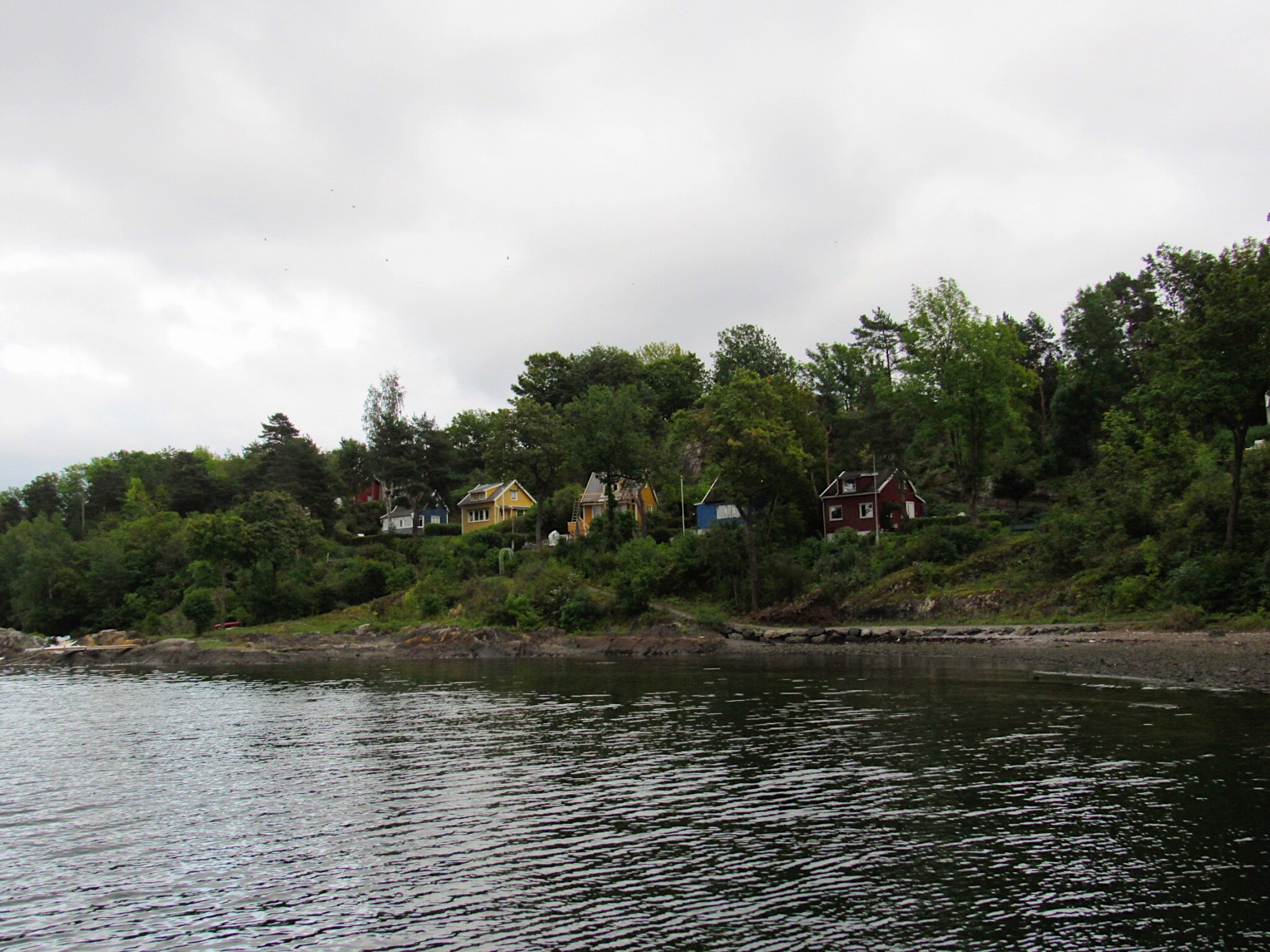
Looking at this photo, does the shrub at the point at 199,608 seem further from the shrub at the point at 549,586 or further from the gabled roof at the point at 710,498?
the gabled roof at the point at 710,498

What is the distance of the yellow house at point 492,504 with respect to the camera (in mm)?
107500

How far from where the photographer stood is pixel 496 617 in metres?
71.1

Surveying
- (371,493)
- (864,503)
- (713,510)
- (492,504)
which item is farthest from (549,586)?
(371,493)

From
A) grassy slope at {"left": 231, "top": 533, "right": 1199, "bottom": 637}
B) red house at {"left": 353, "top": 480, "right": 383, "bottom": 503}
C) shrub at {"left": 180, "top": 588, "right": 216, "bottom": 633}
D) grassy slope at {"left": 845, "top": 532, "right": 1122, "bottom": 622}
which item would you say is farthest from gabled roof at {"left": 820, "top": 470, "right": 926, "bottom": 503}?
red house at {"left": 353, "top": 480, "right": 383, "bottom": 503}

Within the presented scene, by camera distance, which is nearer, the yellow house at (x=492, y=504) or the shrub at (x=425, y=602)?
the shrub at (x=425, y=602)

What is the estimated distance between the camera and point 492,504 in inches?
4250

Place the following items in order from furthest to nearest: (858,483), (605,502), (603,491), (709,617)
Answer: (605,502)
(603,491)
(858,483)
(709,617)

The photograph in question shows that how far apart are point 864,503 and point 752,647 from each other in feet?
81.8

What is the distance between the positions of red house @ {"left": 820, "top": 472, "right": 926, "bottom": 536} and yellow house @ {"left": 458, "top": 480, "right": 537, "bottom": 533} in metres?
39.5

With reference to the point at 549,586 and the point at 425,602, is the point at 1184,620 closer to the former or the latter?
the point at 549,586

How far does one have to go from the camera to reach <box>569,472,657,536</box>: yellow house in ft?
289

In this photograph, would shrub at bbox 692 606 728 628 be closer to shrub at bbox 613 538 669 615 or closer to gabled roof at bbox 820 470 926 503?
shrub at bbox 613 538 669 615

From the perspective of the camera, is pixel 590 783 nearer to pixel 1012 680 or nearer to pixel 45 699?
pixel 1012 680

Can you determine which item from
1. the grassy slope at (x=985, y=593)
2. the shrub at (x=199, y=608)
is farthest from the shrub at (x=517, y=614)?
the shrub at (x=199, y=608)
